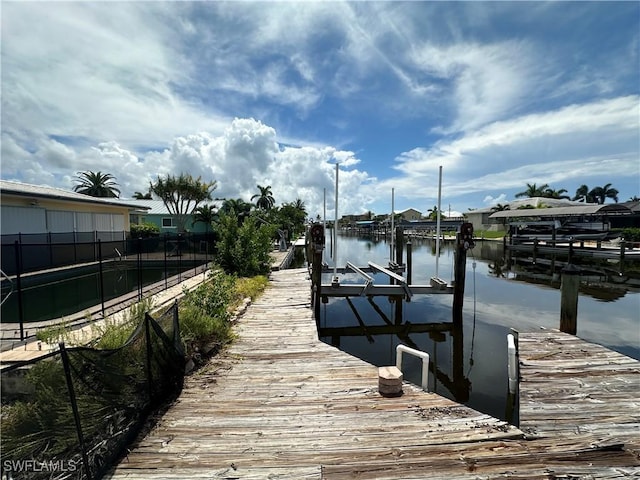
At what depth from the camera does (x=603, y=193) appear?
83.9 metres

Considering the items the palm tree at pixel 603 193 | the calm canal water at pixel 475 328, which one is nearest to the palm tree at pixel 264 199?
the calm canal water at pixel 475 328

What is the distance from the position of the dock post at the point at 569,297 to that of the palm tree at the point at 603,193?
100321 mm

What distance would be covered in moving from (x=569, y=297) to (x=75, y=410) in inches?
391

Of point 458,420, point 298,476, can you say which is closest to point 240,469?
point 298,476

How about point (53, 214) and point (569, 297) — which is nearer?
point (569, 297)

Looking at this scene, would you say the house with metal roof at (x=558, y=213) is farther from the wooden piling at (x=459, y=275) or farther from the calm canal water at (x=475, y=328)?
the wooden piling at (x=459, y=275)

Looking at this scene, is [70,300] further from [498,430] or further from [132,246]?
[498,430]

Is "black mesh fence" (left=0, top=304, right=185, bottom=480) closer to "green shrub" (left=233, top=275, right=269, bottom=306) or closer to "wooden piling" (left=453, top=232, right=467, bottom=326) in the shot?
"green shrub" (left=233, top=275, right=269, bottom=306)

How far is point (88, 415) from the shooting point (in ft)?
9.94

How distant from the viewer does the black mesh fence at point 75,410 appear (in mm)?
2669

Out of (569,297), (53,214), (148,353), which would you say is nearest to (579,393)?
(569,297)

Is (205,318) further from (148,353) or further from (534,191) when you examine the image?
(534,191)

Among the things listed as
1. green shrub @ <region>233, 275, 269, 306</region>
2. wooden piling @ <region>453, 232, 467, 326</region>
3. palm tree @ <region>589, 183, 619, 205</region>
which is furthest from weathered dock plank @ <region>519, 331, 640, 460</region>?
palm tree @ <region>589, 183, 619, 205</region>

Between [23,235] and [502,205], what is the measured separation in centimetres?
6575
